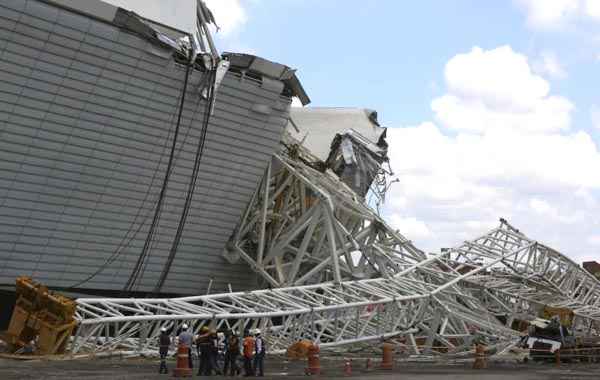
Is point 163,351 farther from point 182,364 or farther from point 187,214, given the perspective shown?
point 187,214

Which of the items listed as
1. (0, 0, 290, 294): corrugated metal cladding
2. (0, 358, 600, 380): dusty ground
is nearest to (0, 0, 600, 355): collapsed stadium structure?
(0, 0, 290, 294): corrugated metal cladding

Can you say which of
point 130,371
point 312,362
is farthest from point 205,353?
point 312,362

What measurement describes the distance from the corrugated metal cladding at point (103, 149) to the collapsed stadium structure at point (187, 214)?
0.25 ft

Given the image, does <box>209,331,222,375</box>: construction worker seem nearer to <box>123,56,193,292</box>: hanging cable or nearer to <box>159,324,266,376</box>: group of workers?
<box>159,324,266,376</box>: group of workers

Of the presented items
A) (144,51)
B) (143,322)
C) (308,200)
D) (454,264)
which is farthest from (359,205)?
(143,322)

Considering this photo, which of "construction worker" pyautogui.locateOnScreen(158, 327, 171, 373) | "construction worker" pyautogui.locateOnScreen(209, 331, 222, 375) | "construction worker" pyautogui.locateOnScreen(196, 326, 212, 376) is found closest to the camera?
"construction worker" pyautogui.locateOnScreen(196, 326, 212, 376)

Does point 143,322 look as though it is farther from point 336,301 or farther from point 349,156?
point 349,156

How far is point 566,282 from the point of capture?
182 feet

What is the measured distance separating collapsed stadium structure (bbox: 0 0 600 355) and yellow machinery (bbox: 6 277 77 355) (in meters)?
0.81

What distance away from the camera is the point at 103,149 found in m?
37.1

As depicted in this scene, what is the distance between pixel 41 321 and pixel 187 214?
1575cm

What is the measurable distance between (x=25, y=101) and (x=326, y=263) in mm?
20040

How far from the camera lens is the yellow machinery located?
91.3ft

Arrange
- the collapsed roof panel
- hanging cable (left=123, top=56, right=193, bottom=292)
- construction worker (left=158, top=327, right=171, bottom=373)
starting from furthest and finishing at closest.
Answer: the collapsed roof panel < hanging cable (left=123, top=56, right=193, bottom=292) < construction worker (left=158, top=327, right=171, bottom=373)
